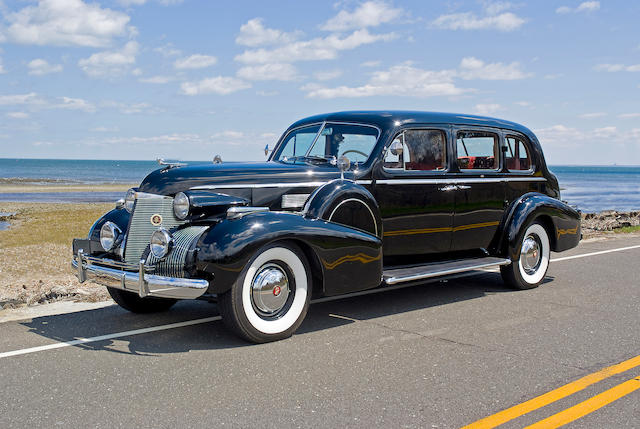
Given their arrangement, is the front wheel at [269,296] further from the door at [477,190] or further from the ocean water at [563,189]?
the ocean water at [563,189]

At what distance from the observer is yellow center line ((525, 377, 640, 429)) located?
344 cm

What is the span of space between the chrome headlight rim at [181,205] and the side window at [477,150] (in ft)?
10.9

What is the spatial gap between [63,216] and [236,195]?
18.2 metres

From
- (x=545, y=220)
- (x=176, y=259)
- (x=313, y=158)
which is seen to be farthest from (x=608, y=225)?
(x=176, y=259)

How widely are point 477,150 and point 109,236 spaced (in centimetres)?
430

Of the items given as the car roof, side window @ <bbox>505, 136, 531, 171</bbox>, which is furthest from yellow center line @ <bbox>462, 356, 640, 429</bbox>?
side window @ <bbox>505, 136, 531, 171</bbox>

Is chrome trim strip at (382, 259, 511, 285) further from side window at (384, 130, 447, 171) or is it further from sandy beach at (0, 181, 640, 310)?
sandy beach at (0, 181, 640, 310)

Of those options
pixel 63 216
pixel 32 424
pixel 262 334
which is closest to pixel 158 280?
pixel 262 334

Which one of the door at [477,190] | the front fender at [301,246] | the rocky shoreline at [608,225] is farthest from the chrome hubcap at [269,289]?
the rocky shoreline at [608,225]

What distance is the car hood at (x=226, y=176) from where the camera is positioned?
17.5 ft

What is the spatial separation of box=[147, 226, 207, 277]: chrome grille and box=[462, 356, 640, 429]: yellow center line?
8.32 ft

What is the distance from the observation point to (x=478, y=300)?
22.1 feet

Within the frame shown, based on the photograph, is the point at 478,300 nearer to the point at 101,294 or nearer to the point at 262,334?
the point at 262,334

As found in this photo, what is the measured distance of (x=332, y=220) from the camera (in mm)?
5531
